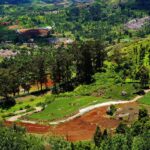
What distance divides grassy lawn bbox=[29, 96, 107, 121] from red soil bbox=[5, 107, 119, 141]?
4140mm

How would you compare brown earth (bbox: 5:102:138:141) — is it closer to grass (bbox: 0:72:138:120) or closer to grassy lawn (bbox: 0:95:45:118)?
grass (bbox: 0:72:138:120)

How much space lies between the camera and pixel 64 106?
115m

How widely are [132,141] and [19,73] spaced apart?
69745 millimetres

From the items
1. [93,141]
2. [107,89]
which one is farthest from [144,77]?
[93,141]

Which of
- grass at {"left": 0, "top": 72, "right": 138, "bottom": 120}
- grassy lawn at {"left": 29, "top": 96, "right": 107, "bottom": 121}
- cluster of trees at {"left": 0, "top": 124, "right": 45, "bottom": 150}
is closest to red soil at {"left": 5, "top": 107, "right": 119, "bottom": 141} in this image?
grassy lawn at {"left": 29, "top": 96, "right": 107, "bottom": 121}

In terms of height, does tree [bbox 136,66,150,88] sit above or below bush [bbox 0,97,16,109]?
above

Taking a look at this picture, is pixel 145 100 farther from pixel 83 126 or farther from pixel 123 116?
pixel 83 126

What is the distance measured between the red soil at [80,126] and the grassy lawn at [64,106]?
13.6 feet

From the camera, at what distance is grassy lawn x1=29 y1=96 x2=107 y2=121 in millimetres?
109250

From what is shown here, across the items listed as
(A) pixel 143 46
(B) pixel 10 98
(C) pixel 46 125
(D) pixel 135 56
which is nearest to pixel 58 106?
(C) pixel 46 125

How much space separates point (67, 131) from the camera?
99688mm

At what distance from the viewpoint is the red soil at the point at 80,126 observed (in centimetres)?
9688

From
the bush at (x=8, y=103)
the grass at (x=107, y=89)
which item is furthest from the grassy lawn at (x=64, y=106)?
the bush at (x=8, y=103)

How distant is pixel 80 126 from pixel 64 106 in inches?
514
